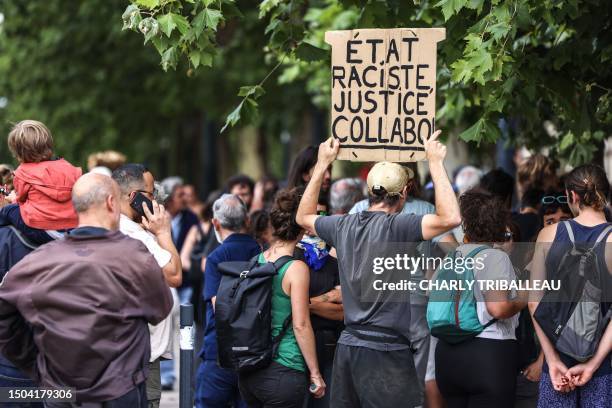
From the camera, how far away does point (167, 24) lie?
23.4 ft

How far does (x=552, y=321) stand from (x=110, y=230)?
2606mm

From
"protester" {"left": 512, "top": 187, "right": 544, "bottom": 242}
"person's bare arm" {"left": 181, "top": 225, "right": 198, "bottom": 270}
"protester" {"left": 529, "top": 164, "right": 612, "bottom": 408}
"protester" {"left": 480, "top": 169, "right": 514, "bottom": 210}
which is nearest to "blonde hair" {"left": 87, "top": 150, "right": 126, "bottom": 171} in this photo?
"person's bare arm" {"left": 181, "top": 225, "right": 198, "bottom": 270}

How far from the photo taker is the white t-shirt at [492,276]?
6801 millimetres

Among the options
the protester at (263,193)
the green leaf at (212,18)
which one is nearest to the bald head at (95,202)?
the green leaf at (212,18)

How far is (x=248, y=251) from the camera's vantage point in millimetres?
8102

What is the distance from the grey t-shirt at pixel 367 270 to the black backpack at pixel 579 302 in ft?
3.02

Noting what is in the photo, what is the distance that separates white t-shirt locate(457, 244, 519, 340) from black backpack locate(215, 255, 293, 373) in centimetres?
109

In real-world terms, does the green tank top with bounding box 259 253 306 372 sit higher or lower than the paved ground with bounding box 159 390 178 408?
higher

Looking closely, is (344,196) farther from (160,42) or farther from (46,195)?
(46,195)

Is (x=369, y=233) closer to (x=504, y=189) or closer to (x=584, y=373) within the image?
(x=584, y=373)

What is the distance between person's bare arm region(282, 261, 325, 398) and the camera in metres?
6.79

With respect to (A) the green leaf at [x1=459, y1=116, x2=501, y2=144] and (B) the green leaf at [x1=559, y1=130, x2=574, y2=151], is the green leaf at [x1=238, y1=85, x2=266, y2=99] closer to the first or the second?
(A) the green leaf at [x1=459, y1=116, x2=501, y2=144]

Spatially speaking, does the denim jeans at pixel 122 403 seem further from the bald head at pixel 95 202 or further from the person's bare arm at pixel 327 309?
the person's bare arm at pixel 327 309

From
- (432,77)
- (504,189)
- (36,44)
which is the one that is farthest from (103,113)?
(432,77)
